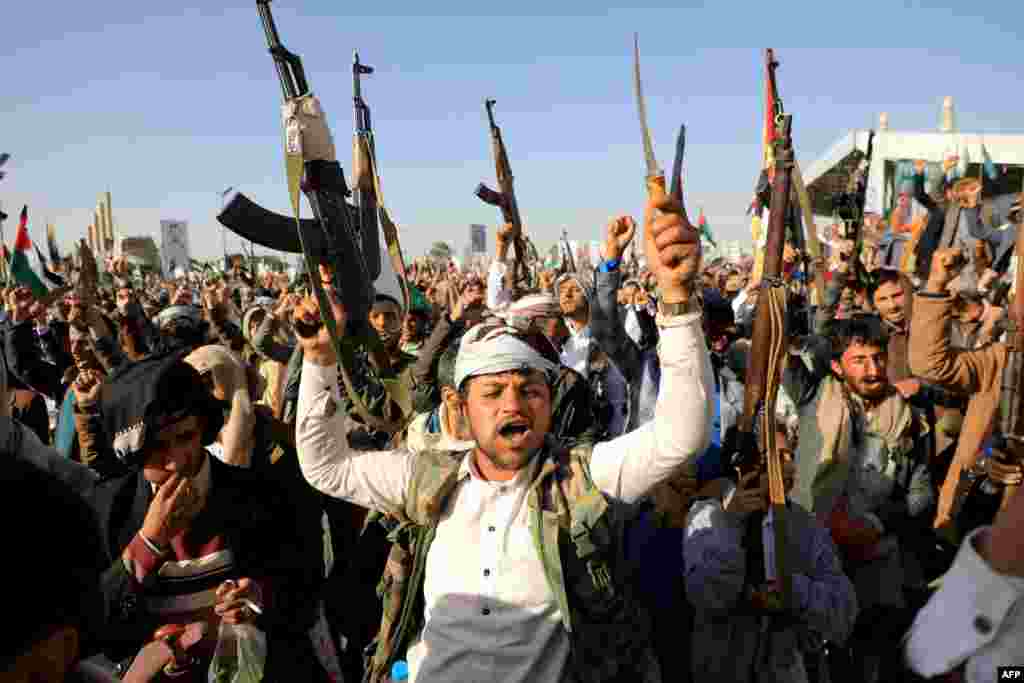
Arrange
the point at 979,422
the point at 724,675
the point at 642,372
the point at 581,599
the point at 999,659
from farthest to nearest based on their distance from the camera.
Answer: the point at 642,372
the point at 979,422
the point at 724,675
the point at 581,599
the point at 999,659

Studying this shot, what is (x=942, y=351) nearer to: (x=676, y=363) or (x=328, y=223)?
(x=676, y=363)

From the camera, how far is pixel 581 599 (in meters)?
1.91

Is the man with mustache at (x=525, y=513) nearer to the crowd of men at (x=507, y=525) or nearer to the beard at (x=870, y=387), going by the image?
the crowd of men at (x=507, y=525)

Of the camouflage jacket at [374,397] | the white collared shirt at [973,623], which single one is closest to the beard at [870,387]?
the camouflage jacket at [374,397]

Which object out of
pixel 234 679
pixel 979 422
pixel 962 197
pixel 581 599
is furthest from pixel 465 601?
pixel 962 197

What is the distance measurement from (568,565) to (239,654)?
3.39 feet

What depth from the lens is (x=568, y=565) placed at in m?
1.90

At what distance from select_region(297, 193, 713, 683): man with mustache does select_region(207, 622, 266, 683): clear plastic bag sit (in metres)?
0.34

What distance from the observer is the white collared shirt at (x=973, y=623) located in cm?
97

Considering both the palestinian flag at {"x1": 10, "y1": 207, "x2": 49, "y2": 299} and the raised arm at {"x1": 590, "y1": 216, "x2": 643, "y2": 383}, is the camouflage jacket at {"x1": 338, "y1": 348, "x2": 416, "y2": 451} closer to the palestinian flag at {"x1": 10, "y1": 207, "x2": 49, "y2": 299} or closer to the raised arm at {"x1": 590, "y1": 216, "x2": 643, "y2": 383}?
the raised arm at {"x1": 590, "y1": 216, "x2": 643, "y2": 383}

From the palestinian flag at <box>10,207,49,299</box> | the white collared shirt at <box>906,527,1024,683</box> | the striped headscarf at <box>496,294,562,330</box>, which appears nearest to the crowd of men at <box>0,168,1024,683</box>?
the white collared shirt at <box>906,527,1024,683</box>

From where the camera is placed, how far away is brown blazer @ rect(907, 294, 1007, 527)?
330 centimetres

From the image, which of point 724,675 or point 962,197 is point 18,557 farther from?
point 962,197

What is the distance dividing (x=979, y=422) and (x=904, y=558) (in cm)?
76
